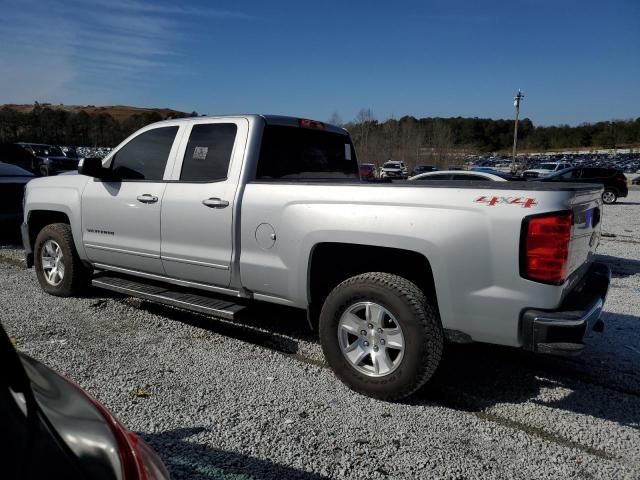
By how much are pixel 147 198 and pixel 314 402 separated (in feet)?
8.04

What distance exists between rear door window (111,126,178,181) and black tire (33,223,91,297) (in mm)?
1024

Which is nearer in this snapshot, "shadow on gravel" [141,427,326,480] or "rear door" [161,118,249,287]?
"shadow on gravel" [141,427,326,480]

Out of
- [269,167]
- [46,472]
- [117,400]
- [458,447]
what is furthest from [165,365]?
[46,472]

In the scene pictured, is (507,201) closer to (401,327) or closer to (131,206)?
(401,327)

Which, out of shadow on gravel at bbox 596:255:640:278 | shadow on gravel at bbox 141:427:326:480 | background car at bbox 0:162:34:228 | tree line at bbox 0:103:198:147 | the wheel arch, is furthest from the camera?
tree line at bbox 0:103:198:147

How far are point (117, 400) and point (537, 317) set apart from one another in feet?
8.90

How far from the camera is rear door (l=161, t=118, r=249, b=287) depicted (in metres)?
4.16

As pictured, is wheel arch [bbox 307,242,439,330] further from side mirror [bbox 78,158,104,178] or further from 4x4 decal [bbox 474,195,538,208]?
side mirror [bbox 78,158,104,178]

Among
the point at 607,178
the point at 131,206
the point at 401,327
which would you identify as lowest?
the point at 401,327

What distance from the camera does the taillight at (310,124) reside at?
482 cm

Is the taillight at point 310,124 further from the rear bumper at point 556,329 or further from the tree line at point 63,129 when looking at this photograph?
the tree line at point 63,129

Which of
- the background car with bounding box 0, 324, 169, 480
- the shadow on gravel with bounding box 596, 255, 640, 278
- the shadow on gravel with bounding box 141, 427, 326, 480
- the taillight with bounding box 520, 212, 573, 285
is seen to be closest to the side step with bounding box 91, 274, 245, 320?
the shadow on gravel with bounding box 141, 427, 326, 480

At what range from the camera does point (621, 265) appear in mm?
8453

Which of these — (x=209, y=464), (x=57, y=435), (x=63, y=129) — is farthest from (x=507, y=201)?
(x=63, y=129)
